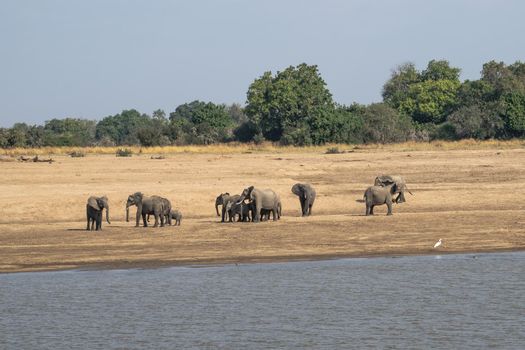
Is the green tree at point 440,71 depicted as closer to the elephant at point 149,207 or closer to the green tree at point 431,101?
the green tree at point 431,101

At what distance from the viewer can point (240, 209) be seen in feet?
81.0

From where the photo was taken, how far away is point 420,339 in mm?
13625

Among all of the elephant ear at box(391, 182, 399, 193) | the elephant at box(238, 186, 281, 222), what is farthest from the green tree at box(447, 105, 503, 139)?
the elephant at box(238, 186, 281, 222)

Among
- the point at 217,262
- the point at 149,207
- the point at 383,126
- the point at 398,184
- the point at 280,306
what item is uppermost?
the point at 383,126

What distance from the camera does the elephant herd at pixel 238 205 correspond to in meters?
23.2

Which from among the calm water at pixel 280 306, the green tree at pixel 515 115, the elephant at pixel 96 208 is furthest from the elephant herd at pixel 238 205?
the green tree at pixel 515 115

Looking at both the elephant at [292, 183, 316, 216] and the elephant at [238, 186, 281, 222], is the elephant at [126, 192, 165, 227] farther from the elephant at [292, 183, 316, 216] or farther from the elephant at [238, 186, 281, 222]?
the elephant at [292, 183, 316, 216]

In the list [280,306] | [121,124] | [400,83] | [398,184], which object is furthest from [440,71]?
[280,306]

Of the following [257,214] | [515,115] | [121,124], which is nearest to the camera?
[257,214]

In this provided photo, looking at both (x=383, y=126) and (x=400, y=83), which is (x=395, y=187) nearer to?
(x=383, y=126)

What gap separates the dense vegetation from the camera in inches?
2498

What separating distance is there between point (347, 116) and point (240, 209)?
4122 cm

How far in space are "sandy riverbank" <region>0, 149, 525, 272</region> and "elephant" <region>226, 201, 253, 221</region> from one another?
1.95 feet

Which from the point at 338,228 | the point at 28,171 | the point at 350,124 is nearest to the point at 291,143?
the point at 350,124
